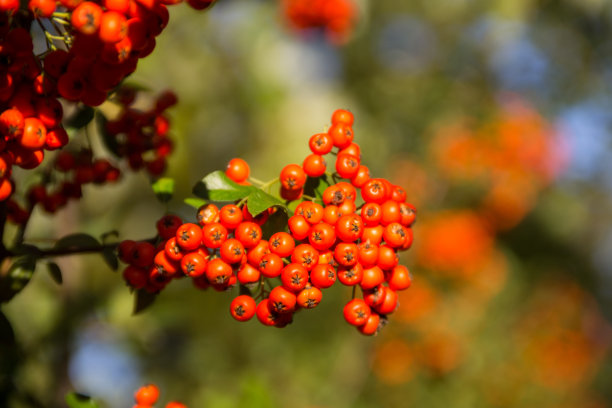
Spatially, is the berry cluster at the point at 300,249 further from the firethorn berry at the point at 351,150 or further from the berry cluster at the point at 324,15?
the berry cluster at the point at 324,15

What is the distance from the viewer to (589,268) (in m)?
12.7

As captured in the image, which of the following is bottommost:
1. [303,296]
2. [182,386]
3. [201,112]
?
[182,386]

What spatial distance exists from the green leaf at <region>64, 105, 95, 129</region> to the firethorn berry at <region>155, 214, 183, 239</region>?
37 centimetres

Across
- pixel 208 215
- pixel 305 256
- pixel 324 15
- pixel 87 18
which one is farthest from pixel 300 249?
pixel 324 15

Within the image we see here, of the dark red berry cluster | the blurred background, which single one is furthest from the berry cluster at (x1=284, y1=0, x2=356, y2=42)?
the dark red berry cluster

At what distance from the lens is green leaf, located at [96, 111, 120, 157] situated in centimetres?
171

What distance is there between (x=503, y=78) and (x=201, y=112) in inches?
230

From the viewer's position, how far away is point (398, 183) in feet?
25.3

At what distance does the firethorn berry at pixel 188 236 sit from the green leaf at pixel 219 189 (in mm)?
127

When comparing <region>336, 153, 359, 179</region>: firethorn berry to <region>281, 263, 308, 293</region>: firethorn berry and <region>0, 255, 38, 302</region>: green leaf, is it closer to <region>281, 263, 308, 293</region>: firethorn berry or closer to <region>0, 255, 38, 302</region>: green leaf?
<region>281, 263, 308, 293</region>: firethorn berry

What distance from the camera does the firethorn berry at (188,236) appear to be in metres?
1.24

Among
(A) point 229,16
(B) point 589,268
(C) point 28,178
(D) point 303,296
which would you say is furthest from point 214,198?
(B) point 589,268

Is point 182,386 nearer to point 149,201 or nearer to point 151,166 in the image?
point 149,201

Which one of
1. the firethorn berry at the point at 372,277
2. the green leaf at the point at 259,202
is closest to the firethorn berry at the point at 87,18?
the green leaf at the point at 259,202
